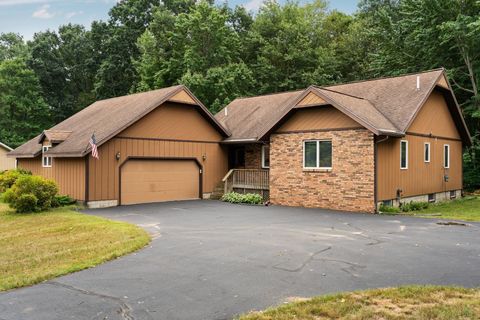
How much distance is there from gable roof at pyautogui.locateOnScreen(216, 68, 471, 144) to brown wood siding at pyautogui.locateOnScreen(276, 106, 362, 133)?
0.45m

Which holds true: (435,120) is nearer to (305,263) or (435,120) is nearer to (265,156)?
(265,156)

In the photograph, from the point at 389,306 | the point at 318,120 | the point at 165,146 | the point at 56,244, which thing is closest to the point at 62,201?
the point at 165,146

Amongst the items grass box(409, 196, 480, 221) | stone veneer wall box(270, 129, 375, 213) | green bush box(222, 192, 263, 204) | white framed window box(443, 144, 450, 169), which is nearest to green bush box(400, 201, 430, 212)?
grass box(409, 196, 480, 221)

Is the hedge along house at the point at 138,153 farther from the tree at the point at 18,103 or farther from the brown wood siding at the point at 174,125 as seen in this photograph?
the tree at the point at 18,103

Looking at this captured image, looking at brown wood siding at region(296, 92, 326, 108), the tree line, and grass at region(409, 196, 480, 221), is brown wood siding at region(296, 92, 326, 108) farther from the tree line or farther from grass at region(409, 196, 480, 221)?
the tree line

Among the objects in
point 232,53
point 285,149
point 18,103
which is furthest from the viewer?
point 18,103

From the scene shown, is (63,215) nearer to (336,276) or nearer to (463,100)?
(336,276)

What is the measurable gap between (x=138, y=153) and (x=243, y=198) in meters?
5.30

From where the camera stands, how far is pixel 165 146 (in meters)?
20.6

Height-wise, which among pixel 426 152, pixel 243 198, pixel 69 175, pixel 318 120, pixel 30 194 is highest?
pixel 318 120

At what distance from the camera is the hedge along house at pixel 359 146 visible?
16.7 metres

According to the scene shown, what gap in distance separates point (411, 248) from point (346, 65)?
33089mm

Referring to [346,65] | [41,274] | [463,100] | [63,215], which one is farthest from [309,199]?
[346,65]

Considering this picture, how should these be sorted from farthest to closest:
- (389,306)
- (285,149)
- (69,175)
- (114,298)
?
(285,149), (69,175), (114,298), (389,306)
